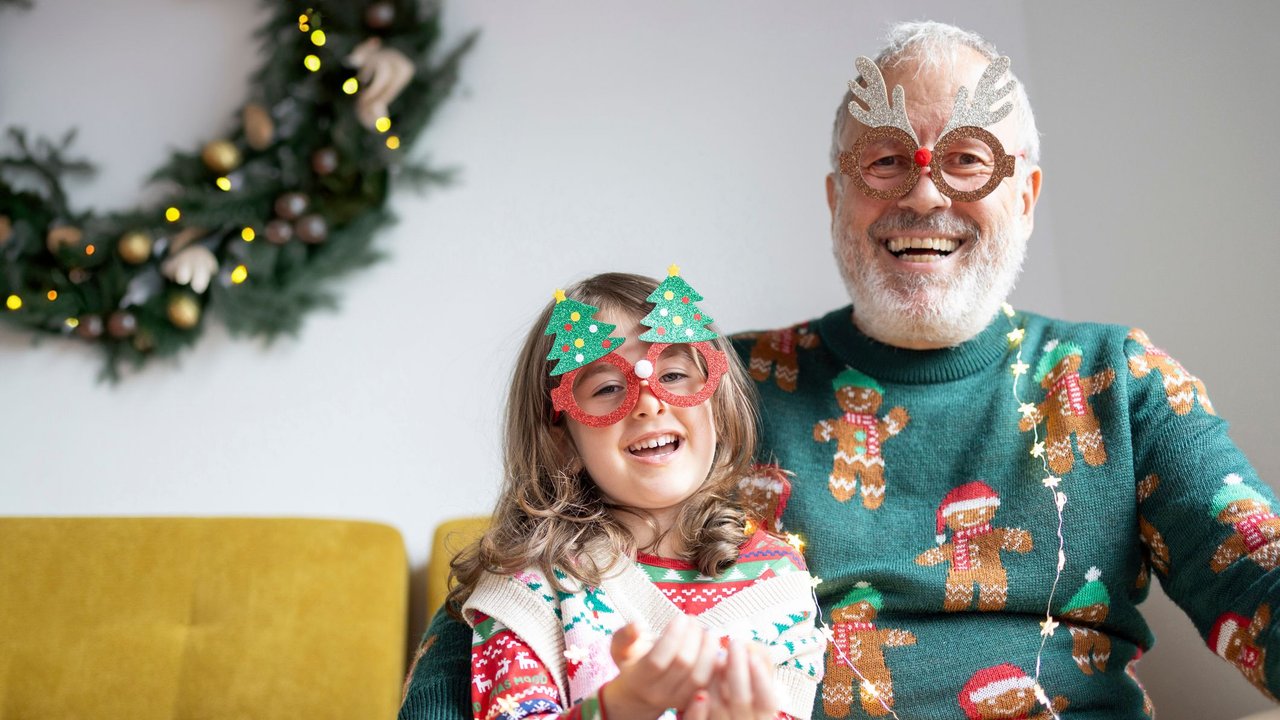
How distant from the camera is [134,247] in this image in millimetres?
2455

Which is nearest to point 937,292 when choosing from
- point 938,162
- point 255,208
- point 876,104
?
point 938,162

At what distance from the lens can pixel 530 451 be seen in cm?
158

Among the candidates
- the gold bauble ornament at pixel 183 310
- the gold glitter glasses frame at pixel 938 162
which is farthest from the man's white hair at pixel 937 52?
the gold bauble ornament at pixel 183 310

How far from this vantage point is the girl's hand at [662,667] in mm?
1066

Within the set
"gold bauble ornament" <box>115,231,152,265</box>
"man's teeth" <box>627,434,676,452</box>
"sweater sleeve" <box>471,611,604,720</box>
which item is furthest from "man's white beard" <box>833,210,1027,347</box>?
"gold bauble ornament" <box>115,231,152,265</box>

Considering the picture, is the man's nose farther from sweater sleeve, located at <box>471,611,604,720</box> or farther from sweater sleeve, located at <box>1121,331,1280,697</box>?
sweater sleeve, located at <box>471,611,604,720</box>

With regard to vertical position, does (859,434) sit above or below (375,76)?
below

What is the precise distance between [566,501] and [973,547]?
64cm

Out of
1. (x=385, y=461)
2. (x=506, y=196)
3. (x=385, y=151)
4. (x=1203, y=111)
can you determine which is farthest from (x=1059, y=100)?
(x=385, y=461)

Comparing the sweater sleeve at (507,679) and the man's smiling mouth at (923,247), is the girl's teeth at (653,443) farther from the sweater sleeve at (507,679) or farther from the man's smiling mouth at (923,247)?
the man's smiling mouth at (923,247)

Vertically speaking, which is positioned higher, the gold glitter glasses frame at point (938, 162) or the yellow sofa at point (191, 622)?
the gold glitter glasses frame at point (938, 162)

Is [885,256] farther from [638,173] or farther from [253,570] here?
[253,570]

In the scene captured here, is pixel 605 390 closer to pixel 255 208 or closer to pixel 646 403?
pixel 646 403

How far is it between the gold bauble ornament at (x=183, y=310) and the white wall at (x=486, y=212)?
79 mm
